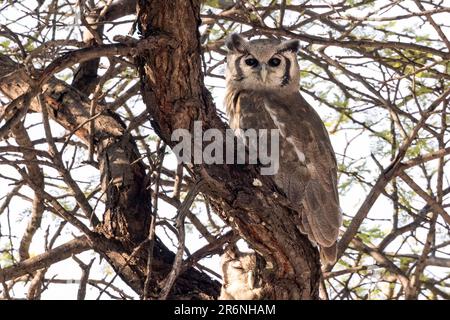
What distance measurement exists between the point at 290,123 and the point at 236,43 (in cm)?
88

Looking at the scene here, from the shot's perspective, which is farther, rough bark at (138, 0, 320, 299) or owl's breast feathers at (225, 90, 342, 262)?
owl's breast feathers at (225, 90, 342, 262)

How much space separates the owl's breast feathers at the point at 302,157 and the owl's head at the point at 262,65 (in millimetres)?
275

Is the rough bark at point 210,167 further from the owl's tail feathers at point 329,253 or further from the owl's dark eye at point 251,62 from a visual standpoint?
the owl's dark eye at point 251,62

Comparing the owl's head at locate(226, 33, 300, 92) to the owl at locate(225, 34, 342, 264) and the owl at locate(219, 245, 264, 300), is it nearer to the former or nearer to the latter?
the owl at locate(225, 34, 342, 264)

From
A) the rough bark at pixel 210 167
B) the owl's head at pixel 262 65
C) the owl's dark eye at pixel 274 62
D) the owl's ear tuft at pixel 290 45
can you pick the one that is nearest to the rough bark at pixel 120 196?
the rough bark at pixel 210 167

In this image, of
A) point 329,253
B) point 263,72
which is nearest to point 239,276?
point 329,253

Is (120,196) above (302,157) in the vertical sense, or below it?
below

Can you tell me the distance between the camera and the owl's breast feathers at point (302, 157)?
459 cm

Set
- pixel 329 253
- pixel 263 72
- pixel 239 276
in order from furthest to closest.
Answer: pixel 263 72 → pixel 329 253 → pixel 239 276

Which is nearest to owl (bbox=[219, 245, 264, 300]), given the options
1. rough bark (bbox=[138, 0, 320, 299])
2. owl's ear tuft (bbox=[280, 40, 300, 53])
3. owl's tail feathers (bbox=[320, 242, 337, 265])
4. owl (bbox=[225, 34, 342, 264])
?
rough bark (bbox=[138, 0, 320, 299])

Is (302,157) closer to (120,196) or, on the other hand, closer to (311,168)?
(311,168)

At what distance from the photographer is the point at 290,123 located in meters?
4.98

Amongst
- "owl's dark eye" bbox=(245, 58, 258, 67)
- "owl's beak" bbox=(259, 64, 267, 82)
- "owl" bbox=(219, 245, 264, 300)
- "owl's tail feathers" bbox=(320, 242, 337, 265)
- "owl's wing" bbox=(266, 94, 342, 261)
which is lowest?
"owl" bbox=(219, 245, 264, 300)

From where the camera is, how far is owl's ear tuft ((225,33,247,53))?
215 inches
